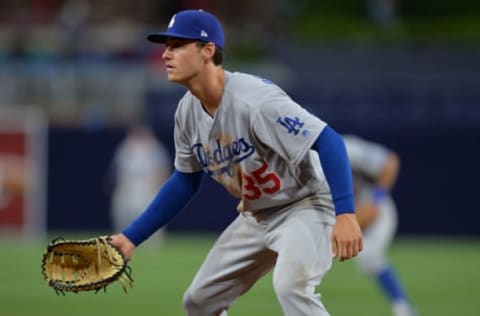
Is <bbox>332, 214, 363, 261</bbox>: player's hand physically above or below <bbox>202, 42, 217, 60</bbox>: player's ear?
below

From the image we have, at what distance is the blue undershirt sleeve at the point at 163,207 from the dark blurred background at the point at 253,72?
13037 millimetres

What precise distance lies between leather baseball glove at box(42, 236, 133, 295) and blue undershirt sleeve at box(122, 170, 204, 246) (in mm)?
236

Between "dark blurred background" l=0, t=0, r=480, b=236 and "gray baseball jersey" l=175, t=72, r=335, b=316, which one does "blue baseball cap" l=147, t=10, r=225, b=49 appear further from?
"dark blurred background" l=0, t=0, r=480, b=236

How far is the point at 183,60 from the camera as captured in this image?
5.86 m

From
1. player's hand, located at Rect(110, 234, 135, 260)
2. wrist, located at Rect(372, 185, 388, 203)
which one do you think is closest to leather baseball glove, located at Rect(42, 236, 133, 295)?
player's hand, located at Rect(110, 234, 135, 260)

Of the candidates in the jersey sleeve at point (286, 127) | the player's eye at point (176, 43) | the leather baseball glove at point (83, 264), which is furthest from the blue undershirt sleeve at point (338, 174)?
the leather baseball glove at point (83, 264)

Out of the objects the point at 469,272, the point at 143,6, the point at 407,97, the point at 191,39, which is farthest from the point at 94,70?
the point at 191,39

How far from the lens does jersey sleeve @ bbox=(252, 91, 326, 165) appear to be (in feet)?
18.6

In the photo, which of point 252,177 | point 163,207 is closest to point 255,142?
point 252,177

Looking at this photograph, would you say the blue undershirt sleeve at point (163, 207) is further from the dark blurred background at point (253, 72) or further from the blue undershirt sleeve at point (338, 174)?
the dark blurred background at point (253, 72)

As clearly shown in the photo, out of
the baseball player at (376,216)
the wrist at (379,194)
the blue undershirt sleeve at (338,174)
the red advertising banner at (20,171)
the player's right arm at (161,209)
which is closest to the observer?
the blue undershirt sleeve at (338,174)

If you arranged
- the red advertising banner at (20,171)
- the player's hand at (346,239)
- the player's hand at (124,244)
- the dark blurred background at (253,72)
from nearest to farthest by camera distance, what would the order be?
the player's hand at (346,239)
the player's hand at (124,244)
the red advertising banner at (20,171)
the dark blurred background at (253,72)

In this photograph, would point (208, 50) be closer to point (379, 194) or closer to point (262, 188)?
point (262, 188)

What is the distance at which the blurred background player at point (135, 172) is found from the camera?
19375mm
